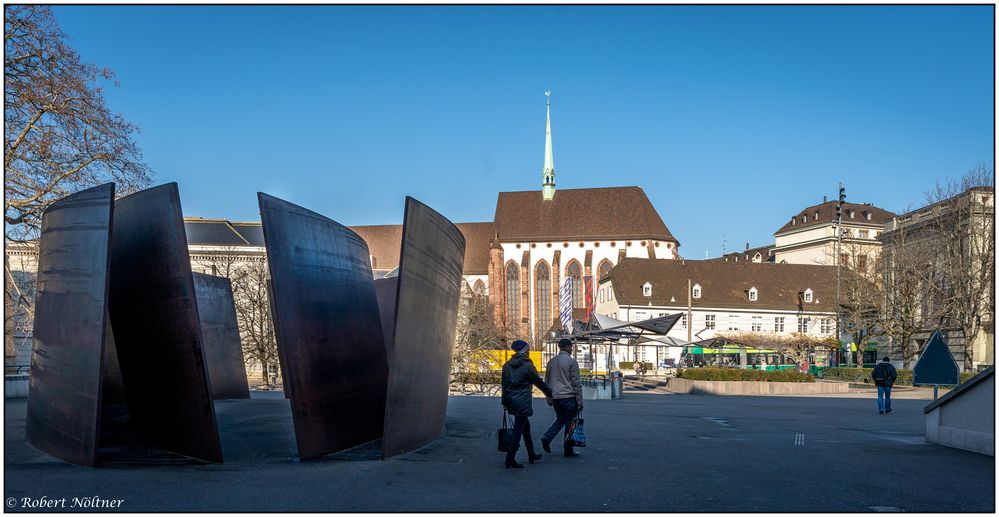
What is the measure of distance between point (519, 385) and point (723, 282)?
69.2 metres

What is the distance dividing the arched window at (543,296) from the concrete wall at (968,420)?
3206 inches

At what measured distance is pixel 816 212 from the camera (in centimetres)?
11662

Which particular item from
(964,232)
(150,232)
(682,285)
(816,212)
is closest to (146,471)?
(150,232)

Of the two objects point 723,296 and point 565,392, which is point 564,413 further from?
point 723,296

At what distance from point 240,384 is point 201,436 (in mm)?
12485

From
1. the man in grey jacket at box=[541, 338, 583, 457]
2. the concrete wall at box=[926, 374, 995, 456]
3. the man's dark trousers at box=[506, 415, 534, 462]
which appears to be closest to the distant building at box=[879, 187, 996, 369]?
the concrete wall at box=[926, 374, 995, 456]

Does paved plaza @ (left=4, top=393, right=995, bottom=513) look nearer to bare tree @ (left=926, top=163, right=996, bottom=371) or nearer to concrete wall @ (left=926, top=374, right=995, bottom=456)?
concrete wall @ (left=926, top=374, right=995, bottom=456)

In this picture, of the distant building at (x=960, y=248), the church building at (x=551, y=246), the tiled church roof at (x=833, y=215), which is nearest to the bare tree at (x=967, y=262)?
the distant building at (x=960, y=248)

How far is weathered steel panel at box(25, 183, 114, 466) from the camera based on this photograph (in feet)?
34.8

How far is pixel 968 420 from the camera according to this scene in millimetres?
12273

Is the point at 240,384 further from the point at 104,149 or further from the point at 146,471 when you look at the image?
the point at 146,471

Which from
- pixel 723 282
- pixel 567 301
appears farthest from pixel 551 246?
pixel 567 301

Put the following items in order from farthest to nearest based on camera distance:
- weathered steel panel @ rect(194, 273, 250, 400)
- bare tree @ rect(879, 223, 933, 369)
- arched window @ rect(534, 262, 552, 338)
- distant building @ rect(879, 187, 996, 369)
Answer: arched window @ rect(534, 262, 552, 338), bare tree @ rect(879, 223, 933, 369), distant building @ rect(879, 187, 996, 369), weathered steel panel @ rect(194, 273, 250, 400)

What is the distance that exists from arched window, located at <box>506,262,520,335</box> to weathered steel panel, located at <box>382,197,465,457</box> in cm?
8052
